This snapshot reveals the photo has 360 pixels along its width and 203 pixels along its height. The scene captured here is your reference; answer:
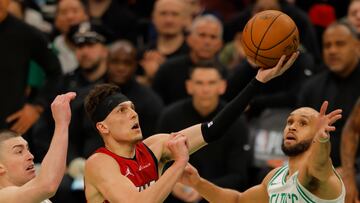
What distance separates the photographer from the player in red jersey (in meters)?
7.08

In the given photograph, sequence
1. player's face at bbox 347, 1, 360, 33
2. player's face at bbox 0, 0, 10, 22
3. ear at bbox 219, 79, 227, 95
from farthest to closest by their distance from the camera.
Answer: player's face at bbox 347, 1, 360, 33
ear at bbox 219, 79, 227, 95
player's face at bbox 0, 0, 10, 22

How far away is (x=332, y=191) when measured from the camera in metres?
7.27

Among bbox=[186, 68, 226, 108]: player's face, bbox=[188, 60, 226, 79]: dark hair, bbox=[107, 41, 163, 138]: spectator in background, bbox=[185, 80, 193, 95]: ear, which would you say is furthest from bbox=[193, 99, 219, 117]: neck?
bbox=[107, 41, 163, 138]: spectator in background

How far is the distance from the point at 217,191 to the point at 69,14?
465cm

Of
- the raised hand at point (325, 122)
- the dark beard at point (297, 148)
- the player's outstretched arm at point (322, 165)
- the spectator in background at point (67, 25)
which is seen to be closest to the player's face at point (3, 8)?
the spectator in background at point (67, 25)

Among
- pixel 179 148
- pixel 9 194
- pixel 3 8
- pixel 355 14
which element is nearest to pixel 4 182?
pixel 9 194

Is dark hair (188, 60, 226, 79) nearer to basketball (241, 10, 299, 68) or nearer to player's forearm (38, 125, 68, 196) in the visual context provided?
basketball (241, 10, 299, 68)

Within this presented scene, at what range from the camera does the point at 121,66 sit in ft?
34.8

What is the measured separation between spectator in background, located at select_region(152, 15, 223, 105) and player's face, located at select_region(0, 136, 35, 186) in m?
3.84

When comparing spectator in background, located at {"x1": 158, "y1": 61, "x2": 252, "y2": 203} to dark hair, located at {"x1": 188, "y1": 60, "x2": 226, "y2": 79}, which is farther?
dark hair, located at {"x1": 188, "y1": 60, "x2": 226, "y2": 79}

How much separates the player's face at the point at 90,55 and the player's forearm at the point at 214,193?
323 centimetres

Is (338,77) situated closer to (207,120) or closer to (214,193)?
(207,120)

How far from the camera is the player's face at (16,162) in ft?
24.2

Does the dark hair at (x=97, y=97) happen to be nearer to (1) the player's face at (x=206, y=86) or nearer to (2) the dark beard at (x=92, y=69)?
(1) the player's face at (x=206, y=86)
